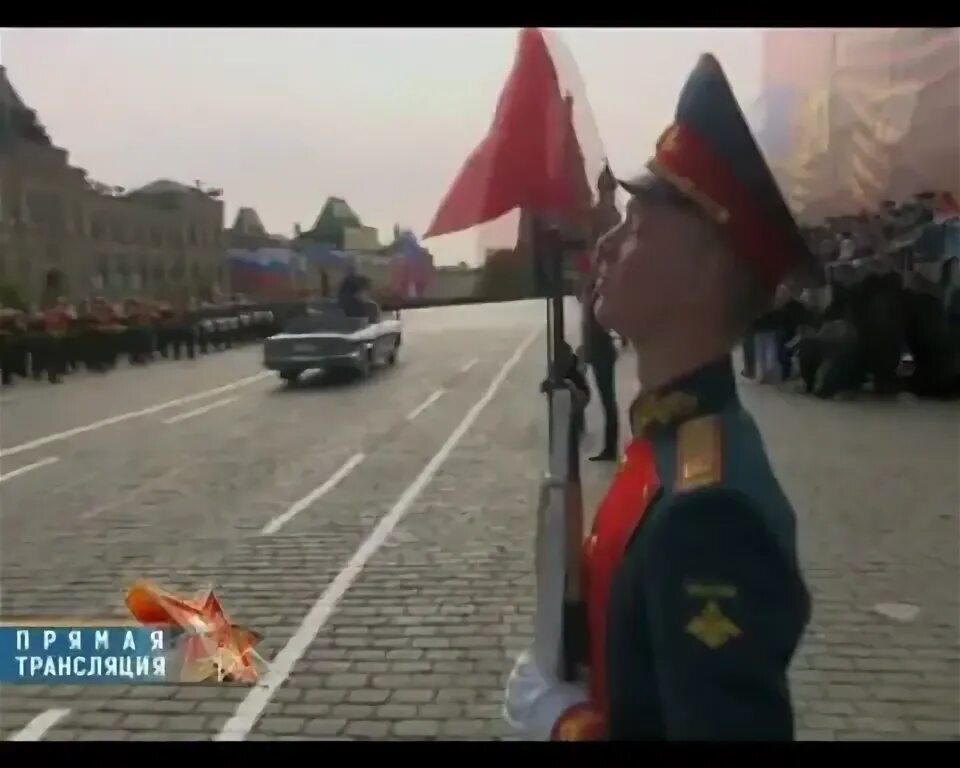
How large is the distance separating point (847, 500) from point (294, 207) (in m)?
1.22

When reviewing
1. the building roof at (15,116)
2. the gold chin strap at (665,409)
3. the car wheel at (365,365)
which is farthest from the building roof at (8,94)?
the gold chin strap at (665,409)

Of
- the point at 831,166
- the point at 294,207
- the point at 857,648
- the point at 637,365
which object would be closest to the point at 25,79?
the point at 294,207

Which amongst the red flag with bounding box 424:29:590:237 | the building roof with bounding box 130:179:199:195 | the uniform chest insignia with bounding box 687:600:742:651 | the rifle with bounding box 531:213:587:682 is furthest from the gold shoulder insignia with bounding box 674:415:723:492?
the building roof with bounding box 130:179:199:195

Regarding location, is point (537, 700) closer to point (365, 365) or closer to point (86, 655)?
point (365, 365)

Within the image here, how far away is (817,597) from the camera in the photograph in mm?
1975

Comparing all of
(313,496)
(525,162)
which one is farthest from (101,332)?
(525,162)

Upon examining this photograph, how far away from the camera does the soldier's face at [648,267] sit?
148cm

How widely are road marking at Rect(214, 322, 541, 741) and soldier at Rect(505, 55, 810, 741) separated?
0.46 m

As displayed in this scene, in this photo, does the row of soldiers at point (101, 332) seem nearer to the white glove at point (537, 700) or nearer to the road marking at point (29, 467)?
the road marking at point (29, 467)

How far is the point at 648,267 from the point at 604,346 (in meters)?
0.28

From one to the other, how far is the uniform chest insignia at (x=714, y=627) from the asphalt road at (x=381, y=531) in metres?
0.70

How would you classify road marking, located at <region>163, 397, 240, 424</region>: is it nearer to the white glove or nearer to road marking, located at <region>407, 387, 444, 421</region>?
road marking, located at <region>407, 387, 444, 421</region>

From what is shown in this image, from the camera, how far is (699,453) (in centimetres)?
135

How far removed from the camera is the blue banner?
2020 millimetres
